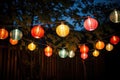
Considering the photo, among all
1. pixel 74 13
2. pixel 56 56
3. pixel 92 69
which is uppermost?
pixel 74 13

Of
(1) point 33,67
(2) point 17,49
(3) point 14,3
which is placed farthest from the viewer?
(1) point 33,67

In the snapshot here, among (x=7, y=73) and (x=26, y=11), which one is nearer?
(x=26, y=11)

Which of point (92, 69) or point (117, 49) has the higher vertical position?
point (117, 49)

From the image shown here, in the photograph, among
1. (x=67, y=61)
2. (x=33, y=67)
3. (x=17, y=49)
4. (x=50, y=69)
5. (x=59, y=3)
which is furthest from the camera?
(x=67, y=61)

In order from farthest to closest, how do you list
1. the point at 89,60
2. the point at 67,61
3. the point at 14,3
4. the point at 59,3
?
the point at 89,60 < the point at 67,61 < the point at 59,3 < the point at 14,3

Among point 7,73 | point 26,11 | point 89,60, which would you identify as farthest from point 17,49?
point 89,60

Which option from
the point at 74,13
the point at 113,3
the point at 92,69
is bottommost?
the point at 92,69

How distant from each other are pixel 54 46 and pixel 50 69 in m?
1.81

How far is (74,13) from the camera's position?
12.5 metres

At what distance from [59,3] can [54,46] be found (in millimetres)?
3636

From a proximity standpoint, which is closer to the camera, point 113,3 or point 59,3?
point 59,3

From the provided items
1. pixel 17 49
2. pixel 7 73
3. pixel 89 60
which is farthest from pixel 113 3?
pixel 7 73

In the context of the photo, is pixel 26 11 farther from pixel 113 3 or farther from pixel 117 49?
pixel 117 49

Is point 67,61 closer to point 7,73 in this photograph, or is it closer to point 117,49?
point 117,49
